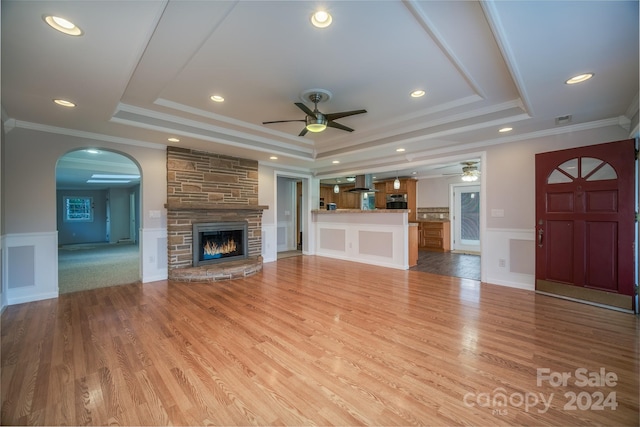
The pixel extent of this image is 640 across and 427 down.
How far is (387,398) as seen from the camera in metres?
1.72

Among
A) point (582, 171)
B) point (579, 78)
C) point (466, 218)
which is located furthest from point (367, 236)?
point (579, 78)

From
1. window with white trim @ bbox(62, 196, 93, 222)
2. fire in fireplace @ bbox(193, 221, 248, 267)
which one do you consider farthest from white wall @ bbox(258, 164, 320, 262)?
window with white trim @ bbox(62, 196, 93, 222)

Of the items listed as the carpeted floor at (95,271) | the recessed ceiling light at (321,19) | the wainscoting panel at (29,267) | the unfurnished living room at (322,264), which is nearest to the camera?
the unfurnished living room at (322,264)

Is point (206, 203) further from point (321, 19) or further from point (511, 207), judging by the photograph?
point (511, 207)

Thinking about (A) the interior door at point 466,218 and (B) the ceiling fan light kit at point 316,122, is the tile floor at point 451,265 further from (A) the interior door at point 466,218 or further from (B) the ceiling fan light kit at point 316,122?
(B) the ceiling fan light kit at point 316,122

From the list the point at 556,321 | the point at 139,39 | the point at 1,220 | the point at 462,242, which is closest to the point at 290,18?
the point at 139,39

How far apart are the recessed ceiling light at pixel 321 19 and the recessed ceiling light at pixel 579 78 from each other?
235 cm

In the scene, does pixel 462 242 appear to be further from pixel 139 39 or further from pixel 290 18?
pixel 139 39

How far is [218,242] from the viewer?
5.45 metres

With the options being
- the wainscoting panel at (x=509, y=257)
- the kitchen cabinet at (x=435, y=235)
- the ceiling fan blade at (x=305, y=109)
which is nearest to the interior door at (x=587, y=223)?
the wainscoting panel at (x=509, y=257)

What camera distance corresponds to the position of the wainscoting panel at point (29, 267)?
3514 millimetres

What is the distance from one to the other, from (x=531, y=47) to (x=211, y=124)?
4078 mm

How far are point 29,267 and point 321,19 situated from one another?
4957 millimetres

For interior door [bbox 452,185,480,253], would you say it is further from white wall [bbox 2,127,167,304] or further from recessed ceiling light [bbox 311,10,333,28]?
white wall [bbox 2,127,167,304]
